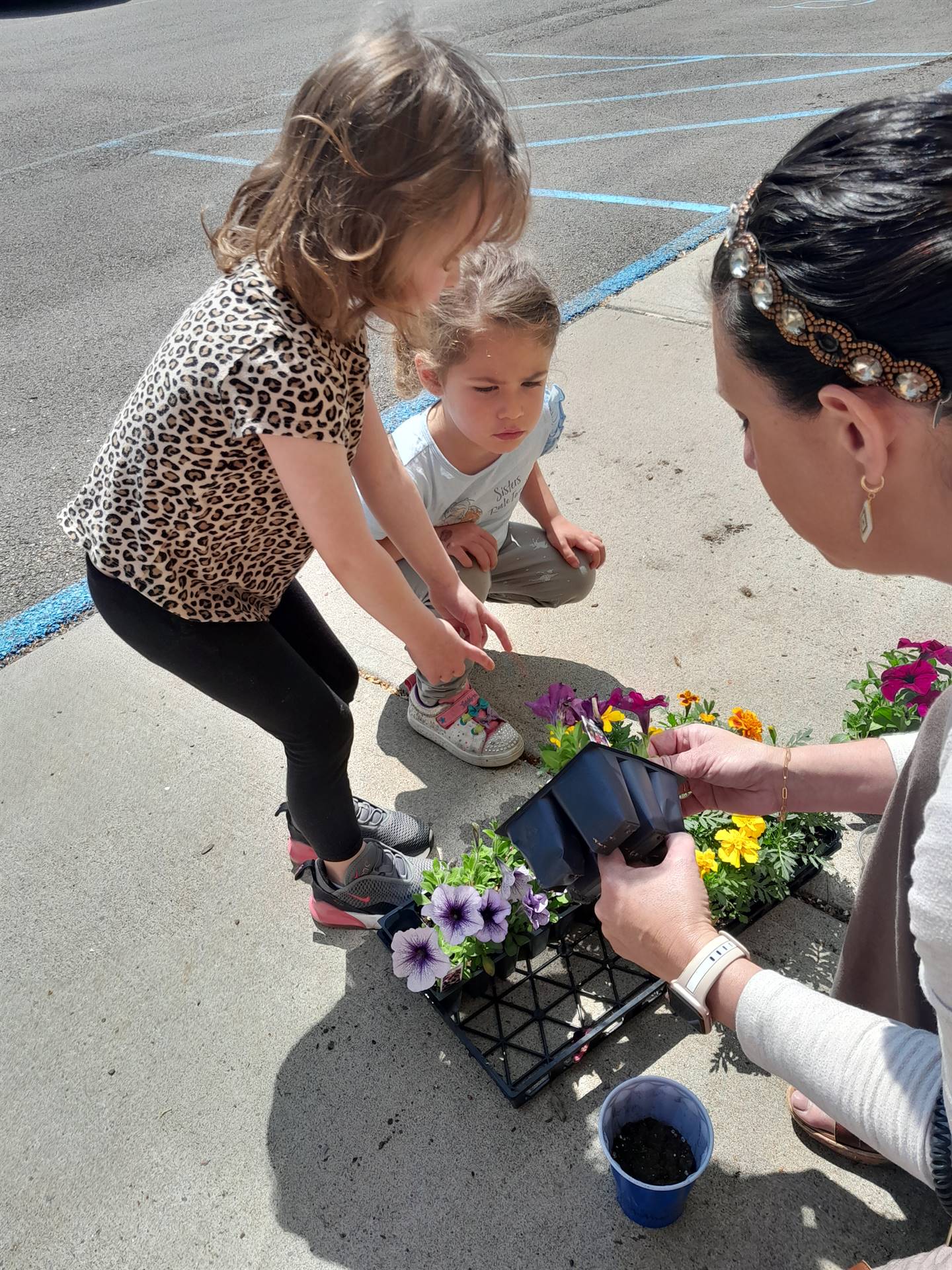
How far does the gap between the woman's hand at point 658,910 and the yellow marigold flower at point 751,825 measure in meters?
0.45

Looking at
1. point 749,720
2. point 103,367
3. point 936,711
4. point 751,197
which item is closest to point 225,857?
point 749,720

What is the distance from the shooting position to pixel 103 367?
15.8ft

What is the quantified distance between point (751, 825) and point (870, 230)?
1.23m

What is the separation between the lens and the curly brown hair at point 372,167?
1.58m

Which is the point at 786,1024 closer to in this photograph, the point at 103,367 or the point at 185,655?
the point at 185,655

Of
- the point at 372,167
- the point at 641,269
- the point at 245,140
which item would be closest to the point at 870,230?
the point at 372,167

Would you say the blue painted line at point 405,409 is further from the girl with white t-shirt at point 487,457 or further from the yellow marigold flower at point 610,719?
the yellow marigold flower at point 610,719

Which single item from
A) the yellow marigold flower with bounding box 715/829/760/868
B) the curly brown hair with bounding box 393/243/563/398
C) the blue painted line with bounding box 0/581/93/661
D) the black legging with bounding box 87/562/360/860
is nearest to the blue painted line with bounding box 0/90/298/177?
the blue painted line with bounding box 0/581/93/661

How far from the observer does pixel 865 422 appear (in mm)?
1132

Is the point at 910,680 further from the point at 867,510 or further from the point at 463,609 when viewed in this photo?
the point at 867,510

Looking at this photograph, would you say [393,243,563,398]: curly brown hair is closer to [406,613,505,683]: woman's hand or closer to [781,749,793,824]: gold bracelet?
[406,613,505,683]: woman's hand

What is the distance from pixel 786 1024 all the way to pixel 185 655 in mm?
1189

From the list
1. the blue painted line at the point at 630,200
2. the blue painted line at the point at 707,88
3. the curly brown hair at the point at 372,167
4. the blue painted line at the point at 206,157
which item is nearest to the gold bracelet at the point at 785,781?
the curly brown hair at the point at 372,167

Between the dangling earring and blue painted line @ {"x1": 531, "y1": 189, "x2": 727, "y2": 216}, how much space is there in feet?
15.8
